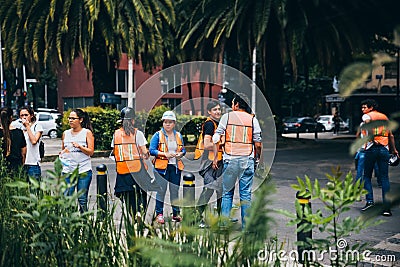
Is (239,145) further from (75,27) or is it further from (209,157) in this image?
(75,27)

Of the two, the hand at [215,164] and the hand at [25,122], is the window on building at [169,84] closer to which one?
the hand at [215,164]

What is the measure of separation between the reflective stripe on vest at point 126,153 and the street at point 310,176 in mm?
460

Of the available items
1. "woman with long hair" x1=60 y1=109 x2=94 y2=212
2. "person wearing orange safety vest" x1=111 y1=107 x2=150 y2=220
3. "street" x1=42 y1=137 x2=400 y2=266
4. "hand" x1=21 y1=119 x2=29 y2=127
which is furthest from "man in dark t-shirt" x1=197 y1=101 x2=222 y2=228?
"hand" x1=21 y1=119 x2=29 y2=127

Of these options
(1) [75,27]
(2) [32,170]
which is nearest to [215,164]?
(2) [32,170]

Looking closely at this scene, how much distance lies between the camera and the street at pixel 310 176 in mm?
2403

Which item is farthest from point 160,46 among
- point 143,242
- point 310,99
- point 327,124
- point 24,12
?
point 310,99

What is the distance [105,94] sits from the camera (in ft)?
68.0

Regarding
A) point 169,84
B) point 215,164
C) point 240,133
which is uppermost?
point 169,84

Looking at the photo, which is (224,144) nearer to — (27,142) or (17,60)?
(27,142)

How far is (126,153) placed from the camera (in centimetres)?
643

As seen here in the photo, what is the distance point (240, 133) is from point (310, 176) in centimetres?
572

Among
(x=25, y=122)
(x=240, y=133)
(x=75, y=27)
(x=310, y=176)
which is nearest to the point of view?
(x=240, y=133)

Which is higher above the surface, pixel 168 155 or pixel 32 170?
pixel 168 155

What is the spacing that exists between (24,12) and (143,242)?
17.8m
